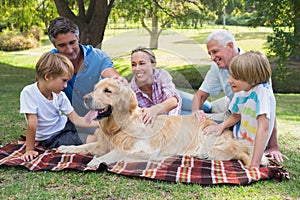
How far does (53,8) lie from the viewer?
13102 millimetres

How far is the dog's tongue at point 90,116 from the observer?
11.4 ft

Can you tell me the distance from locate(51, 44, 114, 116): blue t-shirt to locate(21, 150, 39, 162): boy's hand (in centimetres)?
70

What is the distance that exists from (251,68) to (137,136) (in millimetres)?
1250

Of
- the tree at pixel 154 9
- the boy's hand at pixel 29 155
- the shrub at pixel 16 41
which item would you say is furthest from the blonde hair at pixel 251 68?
the shrub at pixel 16 41

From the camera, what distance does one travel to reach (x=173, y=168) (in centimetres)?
347

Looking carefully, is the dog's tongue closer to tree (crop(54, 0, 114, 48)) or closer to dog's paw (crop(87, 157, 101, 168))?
dog's paw (crop(87, 157, 101, 168))

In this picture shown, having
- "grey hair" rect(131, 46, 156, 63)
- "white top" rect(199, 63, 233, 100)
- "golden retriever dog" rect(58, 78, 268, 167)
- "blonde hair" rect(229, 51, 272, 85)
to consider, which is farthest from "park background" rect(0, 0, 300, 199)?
"blonde hair" rect(229, 51, 272, 85)

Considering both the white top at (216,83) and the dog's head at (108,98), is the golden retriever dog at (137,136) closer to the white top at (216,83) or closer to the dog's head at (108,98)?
the dog's head at (108,98)

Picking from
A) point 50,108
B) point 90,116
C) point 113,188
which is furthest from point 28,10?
point 113,188

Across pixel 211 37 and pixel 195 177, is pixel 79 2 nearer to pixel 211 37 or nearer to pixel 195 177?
pixel 211 37

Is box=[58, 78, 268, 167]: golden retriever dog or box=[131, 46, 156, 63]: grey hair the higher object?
box=[131, 46, 156, 63]: grey hair

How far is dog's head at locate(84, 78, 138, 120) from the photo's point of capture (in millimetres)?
3328

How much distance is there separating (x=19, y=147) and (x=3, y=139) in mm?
634

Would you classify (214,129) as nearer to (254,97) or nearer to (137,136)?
(254,97)
